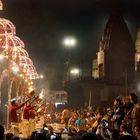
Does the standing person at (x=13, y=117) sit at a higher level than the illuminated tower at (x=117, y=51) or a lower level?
lower

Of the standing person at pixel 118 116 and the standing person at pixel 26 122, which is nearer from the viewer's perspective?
the standing person at pixel 118 116

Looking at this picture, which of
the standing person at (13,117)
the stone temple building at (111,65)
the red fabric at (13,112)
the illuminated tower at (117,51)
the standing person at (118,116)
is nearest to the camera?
the standing person at (118,116)

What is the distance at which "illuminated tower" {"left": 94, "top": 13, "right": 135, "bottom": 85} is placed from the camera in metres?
64.8

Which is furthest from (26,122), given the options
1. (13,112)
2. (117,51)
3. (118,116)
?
(117,51)

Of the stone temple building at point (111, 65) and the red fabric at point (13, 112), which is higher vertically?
the stone temple building at point (111, 65)

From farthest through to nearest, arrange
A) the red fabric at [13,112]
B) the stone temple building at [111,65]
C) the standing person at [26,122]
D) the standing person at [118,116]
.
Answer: the stone temple building at [111,65], the standing person at [26,122], the red fabric at [13,112], the standing person at [118,116]

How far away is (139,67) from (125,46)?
4.19m

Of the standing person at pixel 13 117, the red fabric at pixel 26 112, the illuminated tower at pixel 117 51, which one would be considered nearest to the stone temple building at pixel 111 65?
the illuminated tower at pixel 117 51

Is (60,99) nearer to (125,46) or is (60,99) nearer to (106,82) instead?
(106,82)

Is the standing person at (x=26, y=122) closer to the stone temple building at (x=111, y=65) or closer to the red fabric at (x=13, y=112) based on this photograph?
the red fabric at (x=13, y=112)

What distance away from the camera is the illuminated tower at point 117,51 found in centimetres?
6481

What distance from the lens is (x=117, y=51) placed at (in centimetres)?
6556

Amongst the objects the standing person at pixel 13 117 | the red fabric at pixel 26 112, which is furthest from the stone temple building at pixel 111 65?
the standing person at pixel 13 117

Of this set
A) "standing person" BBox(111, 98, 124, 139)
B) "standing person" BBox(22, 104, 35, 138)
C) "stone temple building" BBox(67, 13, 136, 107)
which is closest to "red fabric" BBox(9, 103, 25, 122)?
"standing person" BBox(22, 104, 35, 138)
